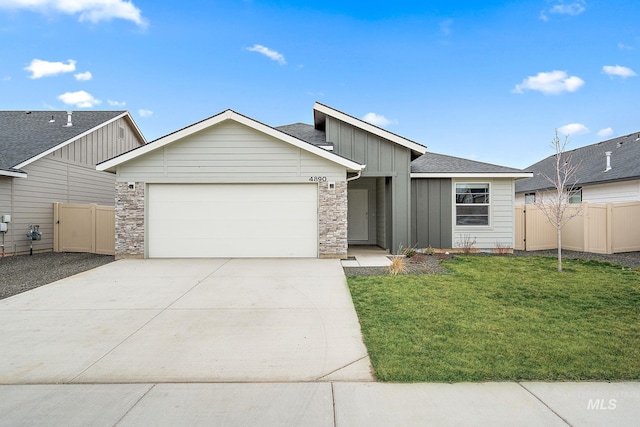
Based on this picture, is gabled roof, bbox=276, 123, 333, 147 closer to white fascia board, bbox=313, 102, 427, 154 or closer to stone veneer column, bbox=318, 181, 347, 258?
white fascia board, bbox=313, 102, 427, 154

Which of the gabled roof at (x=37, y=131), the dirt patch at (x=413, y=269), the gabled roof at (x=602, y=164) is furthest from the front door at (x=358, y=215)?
the gabled roof at (x=37, y=131)

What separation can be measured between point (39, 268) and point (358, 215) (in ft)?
36.1

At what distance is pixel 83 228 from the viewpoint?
1285 cm

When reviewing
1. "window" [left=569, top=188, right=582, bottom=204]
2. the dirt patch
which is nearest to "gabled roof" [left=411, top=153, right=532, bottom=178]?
the dirt patch

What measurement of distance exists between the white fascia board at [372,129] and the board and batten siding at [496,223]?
83.1 inches

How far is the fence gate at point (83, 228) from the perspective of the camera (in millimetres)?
12203

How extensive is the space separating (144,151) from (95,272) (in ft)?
12.4

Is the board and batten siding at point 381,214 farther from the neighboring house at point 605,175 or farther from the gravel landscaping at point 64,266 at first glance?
the neighboring house at point 605,175

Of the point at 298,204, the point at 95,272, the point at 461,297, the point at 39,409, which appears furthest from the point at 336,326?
the point at 95,272

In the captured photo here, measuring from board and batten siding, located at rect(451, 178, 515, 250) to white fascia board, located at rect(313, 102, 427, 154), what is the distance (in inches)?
83.1

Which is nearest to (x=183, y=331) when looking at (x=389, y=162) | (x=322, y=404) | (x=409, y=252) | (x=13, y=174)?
(x=322, y=404)

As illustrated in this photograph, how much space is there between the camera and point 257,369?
11.1 ft

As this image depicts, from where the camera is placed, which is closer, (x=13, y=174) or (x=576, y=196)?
(x=13, y=174)

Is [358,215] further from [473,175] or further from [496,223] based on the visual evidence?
[496,223]
